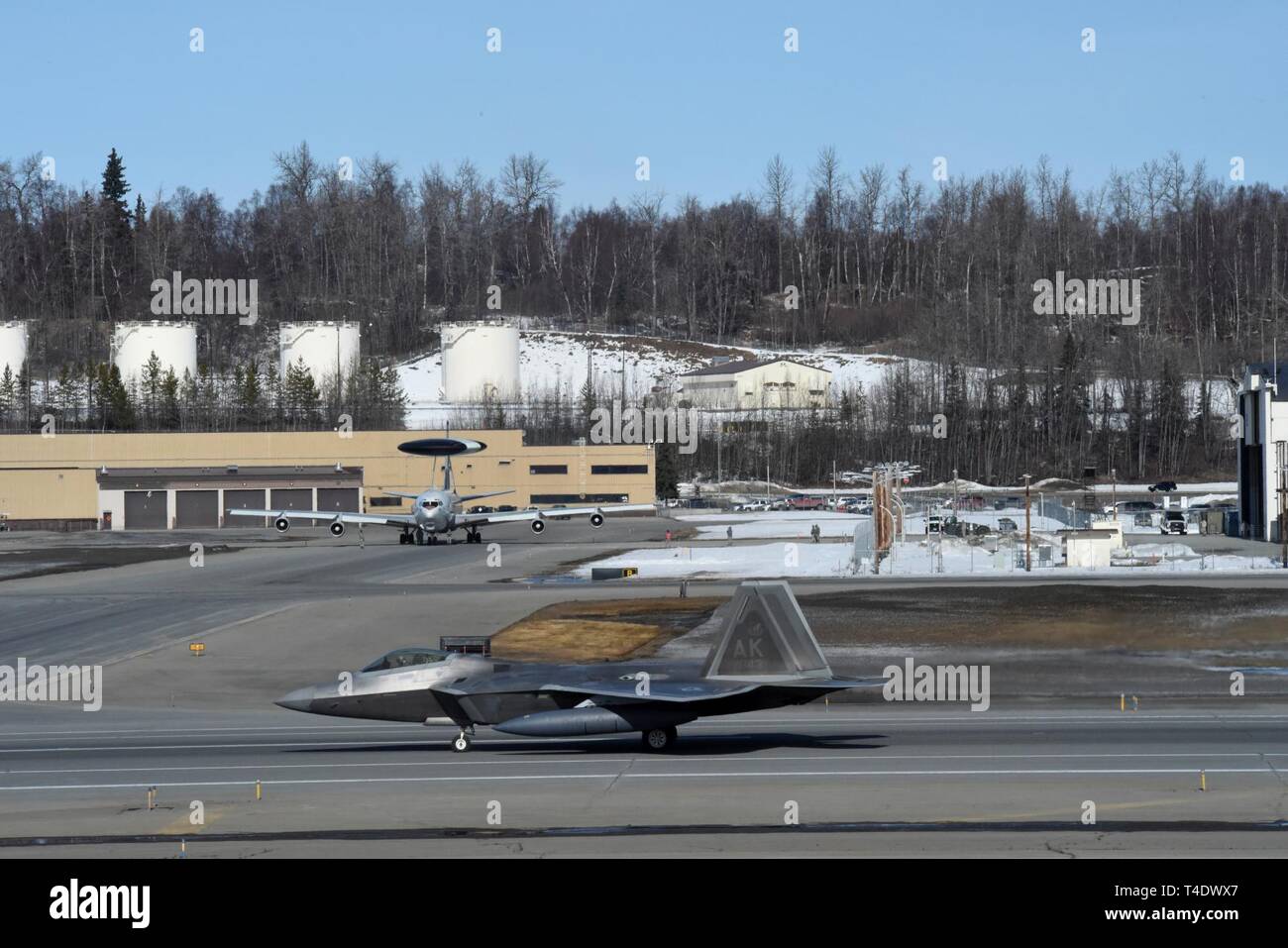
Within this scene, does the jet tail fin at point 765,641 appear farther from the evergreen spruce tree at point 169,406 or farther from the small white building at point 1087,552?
the evergreen spruce tree at point 169,406

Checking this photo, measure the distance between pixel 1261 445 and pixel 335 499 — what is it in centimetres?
8120

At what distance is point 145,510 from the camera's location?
128 metres

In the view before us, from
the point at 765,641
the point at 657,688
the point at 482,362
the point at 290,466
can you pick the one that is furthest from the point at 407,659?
the point at 482,362

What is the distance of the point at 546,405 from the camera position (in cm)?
16288

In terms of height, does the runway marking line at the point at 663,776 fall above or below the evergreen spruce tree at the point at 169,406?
below

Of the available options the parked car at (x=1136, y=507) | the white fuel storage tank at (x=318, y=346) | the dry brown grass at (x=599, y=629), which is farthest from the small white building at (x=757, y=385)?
the dry brown grass at (x=599, y=629)

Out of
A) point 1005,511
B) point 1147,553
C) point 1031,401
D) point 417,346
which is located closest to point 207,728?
point 1147,553

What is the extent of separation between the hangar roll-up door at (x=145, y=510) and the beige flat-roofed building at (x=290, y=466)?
1168 mm

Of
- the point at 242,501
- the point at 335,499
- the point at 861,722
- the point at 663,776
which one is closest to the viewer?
the point at 663,776

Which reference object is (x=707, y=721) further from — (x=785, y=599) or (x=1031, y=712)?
(x=1031, y=712)

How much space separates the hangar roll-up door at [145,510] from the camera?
5044 inches

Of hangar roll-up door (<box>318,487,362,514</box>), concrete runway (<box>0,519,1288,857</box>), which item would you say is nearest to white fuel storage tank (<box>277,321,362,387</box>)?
hangar roll-up door (<box>318,487,362,514</box>)

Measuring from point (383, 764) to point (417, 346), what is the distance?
17578 centimetres

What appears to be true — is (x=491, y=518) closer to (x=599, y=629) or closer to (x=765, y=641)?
(x=599, y=629)
